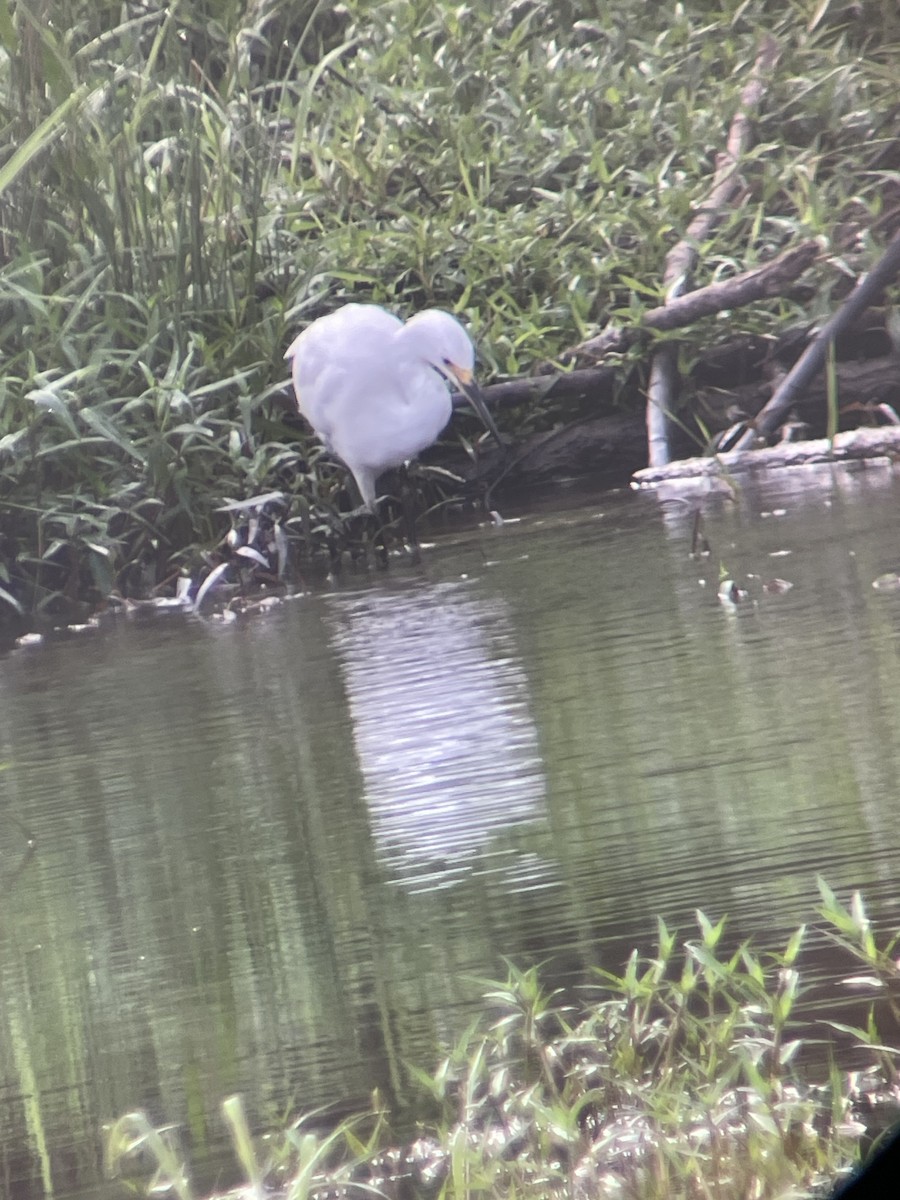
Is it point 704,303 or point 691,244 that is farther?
point 691,244

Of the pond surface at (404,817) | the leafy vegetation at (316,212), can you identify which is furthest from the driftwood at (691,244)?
the pond surface at (404,817)

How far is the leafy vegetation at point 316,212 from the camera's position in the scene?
461 cm

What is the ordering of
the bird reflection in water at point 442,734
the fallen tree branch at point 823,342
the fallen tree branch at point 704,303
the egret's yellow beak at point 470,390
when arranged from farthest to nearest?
1. the fallen tree branch at point 823,342
2. the fallen tree branch at point 704,303
3. the egret's yellow beak at point 470,390
4. the bird reflection in water at point 442,734

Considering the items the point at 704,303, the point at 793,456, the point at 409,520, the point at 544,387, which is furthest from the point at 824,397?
the point at 409,520

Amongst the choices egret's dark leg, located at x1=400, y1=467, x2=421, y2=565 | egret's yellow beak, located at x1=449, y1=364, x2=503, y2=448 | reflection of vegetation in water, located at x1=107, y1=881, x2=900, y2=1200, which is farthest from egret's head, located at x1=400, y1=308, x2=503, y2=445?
reflection of vegetation in water, located at x1=107, y1=881, x2=900, y2=1200

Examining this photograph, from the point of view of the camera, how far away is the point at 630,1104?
3.89 ft

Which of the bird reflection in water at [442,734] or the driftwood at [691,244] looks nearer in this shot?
the bird reflection in water at [442,734]

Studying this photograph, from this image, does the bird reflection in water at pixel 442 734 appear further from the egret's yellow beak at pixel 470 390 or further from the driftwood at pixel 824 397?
the driftwood at pixel 824 397

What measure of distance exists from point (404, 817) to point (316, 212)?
4.25m

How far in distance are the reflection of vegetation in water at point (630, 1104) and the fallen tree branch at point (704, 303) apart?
3.42 m

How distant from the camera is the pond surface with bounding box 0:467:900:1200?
136cm

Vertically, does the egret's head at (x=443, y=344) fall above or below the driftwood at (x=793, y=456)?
above

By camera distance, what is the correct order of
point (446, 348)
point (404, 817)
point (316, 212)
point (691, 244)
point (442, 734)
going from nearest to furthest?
point (404, 817) < point (442, 734) < point (446, 348) < point (691, 244) < point (316, 212)

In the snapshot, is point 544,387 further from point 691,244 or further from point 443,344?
point 691,244
